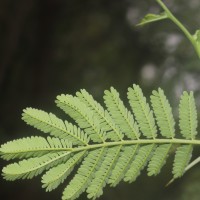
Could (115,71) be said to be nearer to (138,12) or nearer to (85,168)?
(138,12)

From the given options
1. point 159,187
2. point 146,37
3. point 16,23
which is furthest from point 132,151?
point 16,23

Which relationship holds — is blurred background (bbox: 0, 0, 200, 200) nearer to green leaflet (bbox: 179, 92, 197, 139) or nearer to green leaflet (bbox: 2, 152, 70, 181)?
green leaflet (bbox: 179, 92, 197, 139)

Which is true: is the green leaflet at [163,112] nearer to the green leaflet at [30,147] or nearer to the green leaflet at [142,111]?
the green leaflet at [142,111]

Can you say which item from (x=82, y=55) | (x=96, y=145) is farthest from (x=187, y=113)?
(x=82, y=55)

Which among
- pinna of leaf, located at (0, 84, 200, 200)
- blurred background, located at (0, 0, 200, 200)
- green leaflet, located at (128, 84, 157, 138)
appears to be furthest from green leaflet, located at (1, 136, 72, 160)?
blurred background, located at (0, 0, 200, 200)

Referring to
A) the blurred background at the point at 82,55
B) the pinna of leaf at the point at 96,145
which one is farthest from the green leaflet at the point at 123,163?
the blurred background at the point at 82,55
